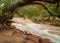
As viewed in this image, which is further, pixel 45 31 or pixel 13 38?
pixel 45 31

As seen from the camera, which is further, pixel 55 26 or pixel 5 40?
pixel 55 26

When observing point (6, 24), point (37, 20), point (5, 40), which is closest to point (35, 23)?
point (37, 20)

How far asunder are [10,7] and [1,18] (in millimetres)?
504

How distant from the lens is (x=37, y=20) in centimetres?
1313

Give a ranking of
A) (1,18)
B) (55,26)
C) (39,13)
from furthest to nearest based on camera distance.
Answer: (39,13) → (55,26) → (1,18)

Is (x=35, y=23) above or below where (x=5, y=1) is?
below

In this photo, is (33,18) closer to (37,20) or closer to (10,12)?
(37,20)

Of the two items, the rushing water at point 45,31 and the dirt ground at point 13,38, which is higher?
the dirt ground at point 13,38

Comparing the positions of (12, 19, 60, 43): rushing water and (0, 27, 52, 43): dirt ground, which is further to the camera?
(12, 19, 60, 43): rushing water

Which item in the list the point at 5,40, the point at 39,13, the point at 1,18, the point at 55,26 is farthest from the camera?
the point at 39,13

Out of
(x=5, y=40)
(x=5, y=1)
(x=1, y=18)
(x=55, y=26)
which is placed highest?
(x=5, y=1)

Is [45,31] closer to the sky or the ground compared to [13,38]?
closer to the ground

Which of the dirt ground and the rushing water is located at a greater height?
the dirt ground

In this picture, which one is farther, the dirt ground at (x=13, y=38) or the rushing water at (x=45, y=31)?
the rushing water at (x=45, y=31)
